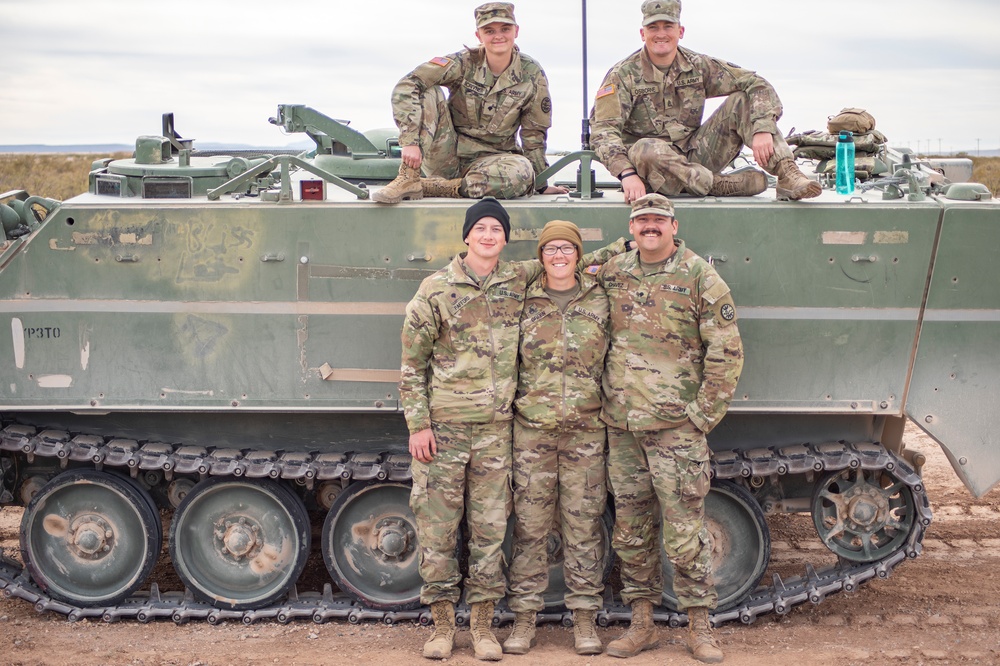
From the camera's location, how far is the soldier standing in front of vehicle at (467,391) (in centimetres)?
679

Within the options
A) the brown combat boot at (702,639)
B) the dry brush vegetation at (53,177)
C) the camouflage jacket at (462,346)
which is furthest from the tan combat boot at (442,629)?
the dry brush vegetation at (53,177)

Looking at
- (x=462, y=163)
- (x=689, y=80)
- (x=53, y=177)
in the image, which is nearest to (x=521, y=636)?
(x=462, y=163)

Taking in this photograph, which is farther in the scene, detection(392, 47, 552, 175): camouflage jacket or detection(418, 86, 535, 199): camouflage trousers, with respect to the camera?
detection(392, 47, 552, 175): camouflage jacket

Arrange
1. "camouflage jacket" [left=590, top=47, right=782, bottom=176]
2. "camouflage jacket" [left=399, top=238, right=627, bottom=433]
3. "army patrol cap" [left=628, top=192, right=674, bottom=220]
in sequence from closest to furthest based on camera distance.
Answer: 1. "army patrol cap" [left=628, top=192, right=674, bottom=220]
2. "camouflage jacket" [left=399, top=238, right=627, bottom=433]
3. "camouflage jacket" [left=590, top=47, right=782, bottom=176]

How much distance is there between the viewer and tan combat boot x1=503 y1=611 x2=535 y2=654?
7086 millimetres

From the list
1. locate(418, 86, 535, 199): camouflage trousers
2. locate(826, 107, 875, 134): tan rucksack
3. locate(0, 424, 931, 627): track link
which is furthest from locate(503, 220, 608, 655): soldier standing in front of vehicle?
locate(826, 107, 875, 134): tan rucksack

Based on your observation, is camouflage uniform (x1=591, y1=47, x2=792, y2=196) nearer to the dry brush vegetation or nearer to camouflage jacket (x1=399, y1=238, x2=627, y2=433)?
camouflage jacket (x1=399, y1=238, x2=627, y2=433)

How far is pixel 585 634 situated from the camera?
7.15 meters

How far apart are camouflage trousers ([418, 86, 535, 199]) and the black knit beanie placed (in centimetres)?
70

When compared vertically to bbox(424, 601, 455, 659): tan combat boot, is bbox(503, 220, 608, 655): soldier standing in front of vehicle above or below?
above

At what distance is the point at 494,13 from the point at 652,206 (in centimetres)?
176

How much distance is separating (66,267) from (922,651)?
5.71 meters

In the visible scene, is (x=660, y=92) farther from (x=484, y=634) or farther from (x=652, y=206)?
(x=484, y=634)

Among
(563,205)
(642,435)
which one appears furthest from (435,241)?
(642,435)
